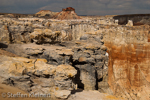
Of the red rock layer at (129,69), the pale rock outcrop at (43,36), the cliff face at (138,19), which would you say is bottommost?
the red rock layer at (129,69)

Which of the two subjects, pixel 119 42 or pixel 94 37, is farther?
pixel 119 42

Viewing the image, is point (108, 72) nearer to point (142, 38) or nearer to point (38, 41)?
point (142, 38)

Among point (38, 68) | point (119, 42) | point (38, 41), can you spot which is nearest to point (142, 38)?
point (119, 42)

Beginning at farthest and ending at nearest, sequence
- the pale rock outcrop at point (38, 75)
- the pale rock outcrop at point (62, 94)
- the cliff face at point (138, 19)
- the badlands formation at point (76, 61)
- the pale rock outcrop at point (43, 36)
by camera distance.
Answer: the cliff face at point (138, 19)
the pale rock outcrop at point (43, 36)
the badlands formation at point (76, 61)
the pale rock outcrop at point (38, 75)
the pale rock outcrop at point (62, 94)

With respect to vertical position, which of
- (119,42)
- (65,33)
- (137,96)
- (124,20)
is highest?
(124,20)

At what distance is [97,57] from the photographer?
1002cm

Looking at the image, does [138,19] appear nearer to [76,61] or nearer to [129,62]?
[129,62]

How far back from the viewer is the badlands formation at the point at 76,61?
19.4ft

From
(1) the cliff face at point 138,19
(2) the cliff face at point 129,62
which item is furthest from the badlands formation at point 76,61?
(1) the cliff face at point 138,19

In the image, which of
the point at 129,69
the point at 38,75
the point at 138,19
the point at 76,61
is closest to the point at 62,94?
the point at 38,75

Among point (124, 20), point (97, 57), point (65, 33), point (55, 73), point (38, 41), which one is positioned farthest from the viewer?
point (124, 20)

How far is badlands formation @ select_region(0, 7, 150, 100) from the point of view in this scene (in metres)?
5.91

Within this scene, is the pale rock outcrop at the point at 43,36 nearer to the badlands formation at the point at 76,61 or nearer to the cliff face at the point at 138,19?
the badlands formation at the point at 76,61

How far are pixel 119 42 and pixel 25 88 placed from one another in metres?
9.53
